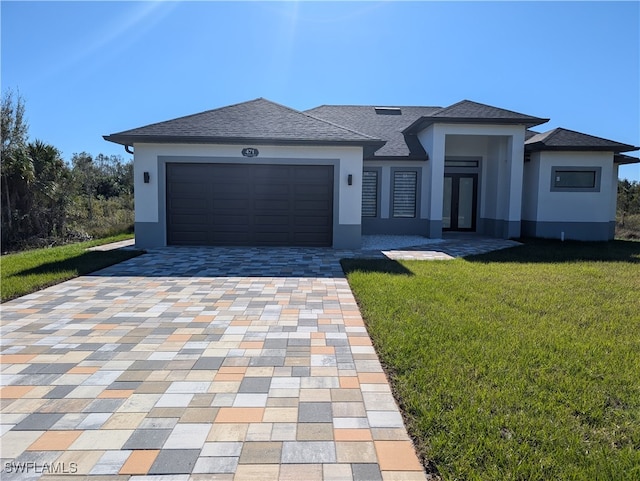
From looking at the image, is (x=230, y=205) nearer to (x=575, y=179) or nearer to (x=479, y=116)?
(x=479, y=116)

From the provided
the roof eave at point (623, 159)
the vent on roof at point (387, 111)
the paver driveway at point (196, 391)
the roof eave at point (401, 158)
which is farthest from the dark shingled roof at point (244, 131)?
the roof eave at point (623, 159)

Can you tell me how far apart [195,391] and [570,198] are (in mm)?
15490

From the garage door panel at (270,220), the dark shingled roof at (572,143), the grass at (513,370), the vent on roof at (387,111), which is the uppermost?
the vent on roof at (387,111)

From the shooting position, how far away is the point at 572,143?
1388 cm

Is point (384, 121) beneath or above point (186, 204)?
above

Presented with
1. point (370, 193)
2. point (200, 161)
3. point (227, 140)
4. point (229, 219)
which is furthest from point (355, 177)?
point (370, 193)

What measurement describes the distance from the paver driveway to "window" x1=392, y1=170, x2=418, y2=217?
1027 cm

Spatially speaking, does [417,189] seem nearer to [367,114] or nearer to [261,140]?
[367,114]

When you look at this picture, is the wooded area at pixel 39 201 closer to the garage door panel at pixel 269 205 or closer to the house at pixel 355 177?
the house at pixel 355 177

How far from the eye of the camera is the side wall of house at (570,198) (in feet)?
46.2

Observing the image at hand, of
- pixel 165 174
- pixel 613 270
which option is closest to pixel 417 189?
pixel 613 270

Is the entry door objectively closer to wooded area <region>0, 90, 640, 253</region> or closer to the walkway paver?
wooded area <region>0, 90, 640, 253</region>

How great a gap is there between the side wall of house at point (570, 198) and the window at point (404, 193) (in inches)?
173

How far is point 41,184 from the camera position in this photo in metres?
14.9
